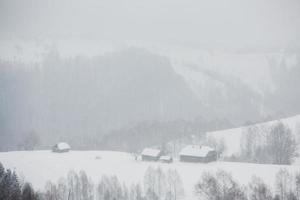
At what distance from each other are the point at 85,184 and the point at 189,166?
746 inches

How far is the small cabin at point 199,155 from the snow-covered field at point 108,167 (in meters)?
1.63

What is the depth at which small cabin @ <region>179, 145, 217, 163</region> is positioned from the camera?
7386cm

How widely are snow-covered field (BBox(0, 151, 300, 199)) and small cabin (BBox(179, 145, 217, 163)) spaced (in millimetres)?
1633

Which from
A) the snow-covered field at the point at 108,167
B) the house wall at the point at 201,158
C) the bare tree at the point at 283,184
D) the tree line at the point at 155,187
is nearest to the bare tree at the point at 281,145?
the house wall at the point at 201,158

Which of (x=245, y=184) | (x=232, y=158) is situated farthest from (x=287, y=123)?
(x=245, y=184)

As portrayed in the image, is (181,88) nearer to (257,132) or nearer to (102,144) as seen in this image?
(102,144)

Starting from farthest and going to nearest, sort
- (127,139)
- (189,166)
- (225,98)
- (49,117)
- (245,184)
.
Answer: (225,98), (49,117), (127,139), (189,166), (245,184)

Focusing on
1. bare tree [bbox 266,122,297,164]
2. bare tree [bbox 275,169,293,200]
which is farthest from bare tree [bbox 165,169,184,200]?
bare tree [bbox 266,122,297,164]

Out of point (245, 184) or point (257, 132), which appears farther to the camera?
point (257, 132)

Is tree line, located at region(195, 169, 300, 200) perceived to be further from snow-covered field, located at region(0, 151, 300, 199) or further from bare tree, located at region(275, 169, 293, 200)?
snow-covered field, located at region(0, 151, 300, 199)

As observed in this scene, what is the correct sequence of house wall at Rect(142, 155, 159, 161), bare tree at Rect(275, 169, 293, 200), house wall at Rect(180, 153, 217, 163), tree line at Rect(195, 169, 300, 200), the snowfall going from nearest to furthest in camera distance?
tree line at Rect(195, 169, 300, 200)
bare tree at Rect(275, 169, 293, 200)
the snowfall
house wall at Rect(180, 153, 217, 163)
house wall at Rect(142, 155, 159, 161)

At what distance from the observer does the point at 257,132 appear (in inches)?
3632

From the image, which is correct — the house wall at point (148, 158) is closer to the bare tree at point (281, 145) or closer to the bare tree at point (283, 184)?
the bare tree at point (281, 145)

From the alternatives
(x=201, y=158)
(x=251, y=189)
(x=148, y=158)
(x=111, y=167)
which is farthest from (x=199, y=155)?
(x=251, y=189)
